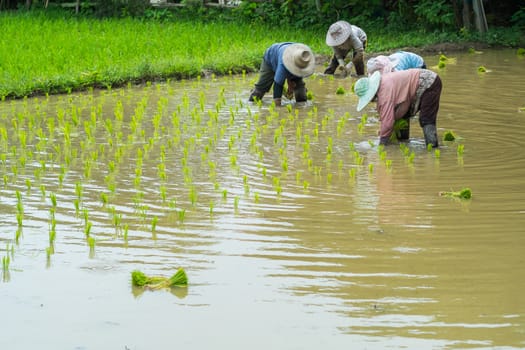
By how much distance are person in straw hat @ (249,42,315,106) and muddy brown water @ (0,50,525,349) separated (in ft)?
2.44

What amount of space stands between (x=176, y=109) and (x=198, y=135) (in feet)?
5.78

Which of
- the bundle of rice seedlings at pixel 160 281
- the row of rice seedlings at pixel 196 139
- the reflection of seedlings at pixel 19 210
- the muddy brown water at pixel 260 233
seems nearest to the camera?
the muddy brown water at pixel 260 233

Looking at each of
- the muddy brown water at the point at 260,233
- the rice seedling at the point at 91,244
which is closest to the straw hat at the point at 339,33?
the muddy brown water at the point at 260,233

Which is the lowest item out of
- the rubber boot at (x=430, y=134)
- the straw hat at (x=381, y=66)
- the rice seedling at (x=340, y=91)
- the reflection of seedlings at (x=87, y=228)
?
the reflection of seedlings at (x=87, y=228)

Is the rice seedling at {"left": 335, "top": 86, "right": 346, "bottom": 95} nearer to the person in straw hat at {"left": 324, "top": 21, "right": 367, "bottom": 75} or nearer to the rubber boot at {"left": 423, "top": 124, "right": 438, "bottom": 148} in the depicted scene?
the person in straw hat at {"left": 324, "top": 21, "right": 367, "bottom": 75}

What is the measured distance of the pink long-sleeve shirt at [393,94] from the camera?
307 inches

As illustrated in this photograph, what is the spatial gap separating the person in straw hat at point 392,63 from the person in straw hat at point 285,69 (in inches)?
57.5

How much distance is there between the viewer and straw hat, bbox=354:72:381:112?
7.78 meters

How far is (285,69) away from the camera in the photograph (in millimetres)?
10141

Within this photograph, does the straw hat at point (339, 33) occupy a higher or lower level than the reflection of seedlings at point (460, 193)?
higher

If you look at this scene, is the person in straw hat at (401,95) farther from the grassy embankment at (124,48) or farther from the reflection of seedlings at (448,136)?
the grassy embankment at (124,48)

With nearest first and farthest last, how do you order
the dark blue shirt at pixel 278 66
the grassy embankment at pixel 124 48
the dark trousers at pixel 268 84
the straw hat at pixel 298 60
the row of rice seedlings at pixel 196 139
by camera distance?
the row of rice seedlings at pixel 196 139, the straw hat at pixel 298 60, the dark blue shirt at pixel 278 66, the dark trousers at pixel 268 84, the grassy embankment at pixel 124 48

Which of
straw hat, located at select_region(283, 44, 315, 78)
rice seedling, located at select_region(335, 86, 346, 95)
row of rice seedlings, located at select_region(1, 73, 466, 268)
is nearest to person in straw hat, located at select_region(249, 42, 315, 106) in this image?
straw hat, located at select_region(283, 44, 315, 78)

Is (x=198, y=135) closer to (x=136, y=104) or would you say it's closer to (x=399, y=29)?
(x=136, y=104)
